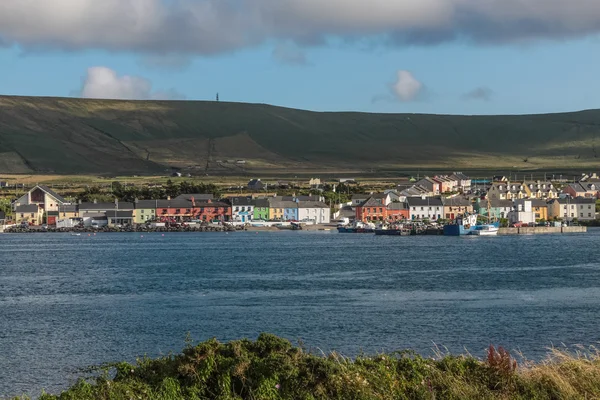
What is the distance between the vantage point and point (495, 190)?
120 metres

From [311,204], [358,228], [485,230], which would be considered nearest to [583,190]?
[485,230]

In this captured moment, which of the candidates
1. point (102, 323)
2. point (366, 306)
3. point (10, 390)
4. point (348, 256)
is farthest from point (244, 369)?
point (348, 256)

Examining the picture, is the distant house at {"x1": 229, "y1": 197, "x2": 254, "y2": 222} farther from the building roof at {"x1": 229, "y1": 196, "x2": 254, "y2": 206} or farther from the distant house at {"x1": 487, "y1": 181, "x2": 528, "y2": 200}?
the distant house at {"x1": 487, "y1": 181, "x2": 528, "y2": 200}

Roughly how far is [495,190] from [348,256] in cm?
5869

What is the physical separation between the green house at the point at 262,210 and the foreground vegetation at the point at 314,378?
4091 inches

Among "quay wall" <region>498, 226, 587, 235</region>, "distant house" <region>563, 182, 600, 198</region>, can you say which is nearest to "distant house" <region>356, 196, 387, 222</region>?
"quay wall" <region>498, 226, 587, 235</region>

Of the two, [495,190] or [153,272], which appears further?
[495,190]

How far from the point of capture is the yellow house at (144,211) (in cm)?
11600

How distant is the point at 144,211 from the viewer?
4589 inches

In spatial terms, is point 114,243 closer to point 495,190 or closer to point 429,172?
point 495,190

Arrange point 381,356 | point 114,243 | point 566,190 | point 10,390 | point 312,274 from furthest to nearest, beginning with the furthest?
point 566,190 < point 114,243 < point 312,274 < point 10,390 < point 381,356

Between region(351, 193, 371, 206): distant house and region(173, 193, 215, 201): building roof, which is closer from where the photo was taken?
region(173, 193, 215, 201): building roof

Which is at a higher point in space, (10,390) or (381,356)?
(381,356)

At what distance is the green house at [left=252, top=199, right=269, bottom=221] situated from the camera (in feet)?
383
